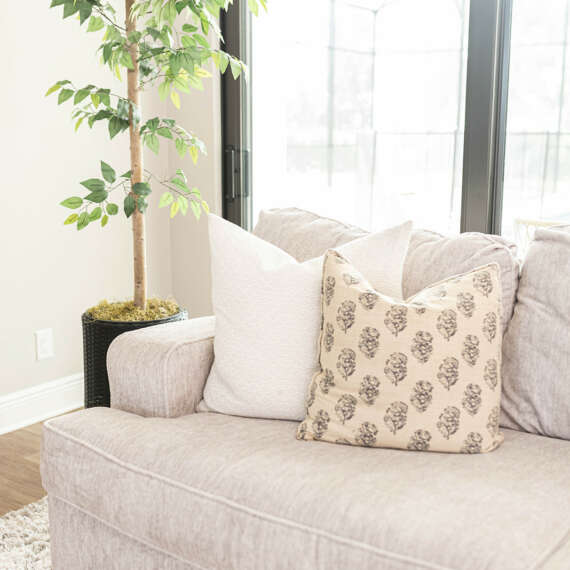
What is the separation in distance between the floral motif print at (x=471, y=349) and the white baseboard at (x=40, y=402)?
1932 mm

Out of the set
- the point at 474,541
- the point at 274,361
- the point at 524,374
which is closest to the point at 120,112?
the point at 274,361

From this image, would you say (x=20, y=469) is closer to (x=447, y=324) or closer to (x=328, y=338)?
(x=328, y=338)

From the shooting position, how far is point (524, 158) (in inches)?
101

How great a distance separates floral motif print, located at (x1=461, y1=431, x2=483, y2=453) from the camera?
→ 5.07ft

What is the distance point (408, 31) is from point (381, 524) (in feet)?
6.68

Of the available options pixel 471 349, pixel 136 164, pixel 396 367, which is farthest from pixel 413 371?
pixel 136 164

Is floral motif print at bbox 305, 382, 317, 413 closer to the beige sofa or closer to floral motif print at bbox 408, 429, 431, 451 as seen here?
the beige sofa

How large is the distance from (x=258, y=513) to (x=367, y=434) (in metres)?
0.29

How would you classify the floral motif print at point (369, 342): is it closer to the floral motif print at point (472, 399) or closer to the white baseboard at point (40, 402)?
the floral motif print at point (472, 399)

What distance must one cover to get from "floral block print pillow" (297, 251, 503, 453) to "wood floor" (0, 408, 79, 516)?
45.3 inches

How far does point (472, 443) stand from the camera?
1548 millimetres

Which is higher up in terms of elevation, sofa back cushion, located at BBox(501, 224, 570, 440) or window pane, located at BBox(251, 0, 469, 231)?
window pane, located at BBox(251, 0, 469, 231)

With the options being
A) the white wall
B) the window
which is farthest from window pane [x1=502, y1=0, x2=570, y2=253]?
the white wall

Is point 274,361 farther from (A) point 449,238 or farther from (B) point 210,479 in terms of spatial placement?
(A) point 449,238
